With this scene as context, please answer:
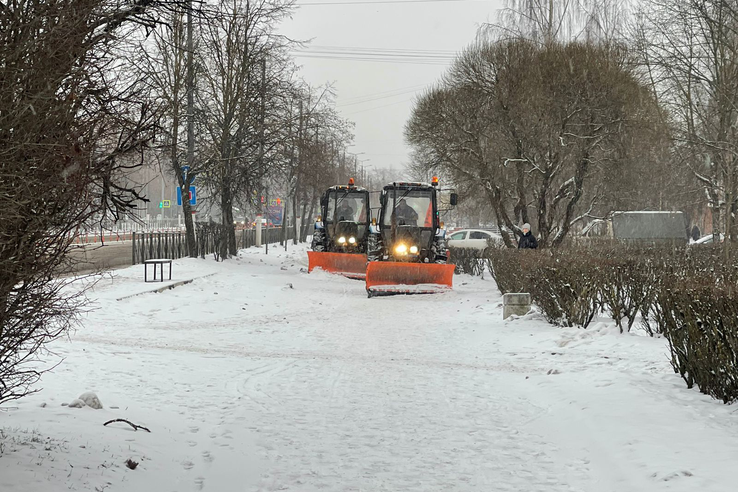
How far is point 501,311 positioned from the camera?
1528 cm

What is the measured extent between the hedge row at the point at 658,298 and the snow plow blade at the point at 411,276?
144 centimetres

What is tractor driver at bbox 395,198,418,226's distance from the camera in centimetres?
2212

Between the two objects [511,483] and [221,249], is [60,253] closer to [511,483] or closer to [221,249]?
[511,483]


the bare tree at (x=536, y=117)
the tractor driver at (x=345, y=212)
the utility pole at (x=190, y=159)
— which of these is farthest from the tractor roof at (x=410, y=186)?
the utility pole at (x=190, y=159)

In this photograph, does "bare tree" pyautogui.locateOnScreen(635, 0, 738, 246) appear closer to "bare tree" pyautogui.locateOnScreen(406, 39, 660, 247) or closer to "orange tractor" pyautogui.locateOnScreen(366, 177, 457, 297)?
"bare tree" pyautogui.locateOnScreen(406, 39, 660, 247)

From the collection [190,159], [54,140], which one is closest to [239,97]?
[190,159]

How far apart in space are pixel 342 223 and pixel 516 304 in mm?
12975

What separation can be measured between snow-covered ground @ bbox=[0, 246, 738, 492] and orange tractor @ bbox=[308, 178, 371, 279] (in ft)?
41.5

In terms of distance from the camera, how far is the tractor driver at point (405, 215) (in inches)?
871

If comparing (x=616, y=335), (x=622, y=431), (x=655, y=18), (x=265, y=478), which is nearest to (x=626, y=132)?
(x=655, y=18)

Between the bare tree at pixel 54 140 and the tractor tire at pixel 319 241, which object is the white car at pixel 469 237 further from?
the bare tree at pixel 54 140

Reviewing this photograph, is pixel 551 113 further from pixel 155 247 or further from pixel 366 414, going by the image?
pixel 366 414

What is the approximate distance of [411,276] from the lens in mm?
20125

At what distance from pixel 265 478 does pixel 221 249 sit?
24.7 metres
